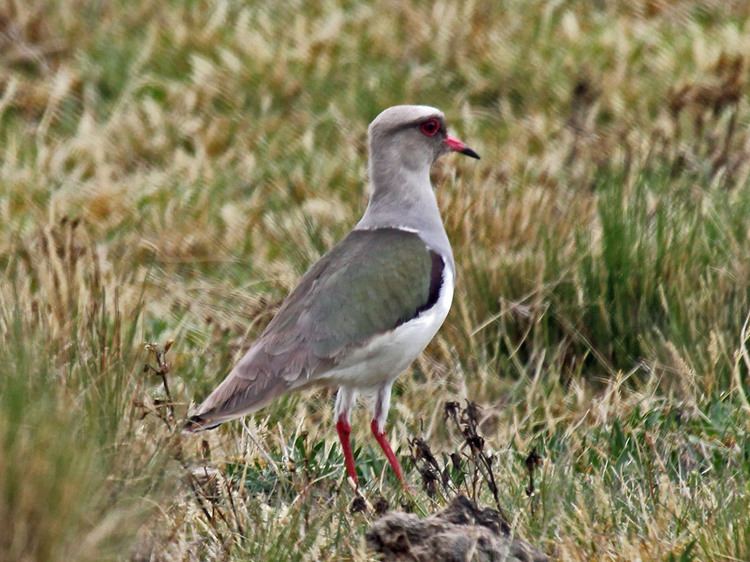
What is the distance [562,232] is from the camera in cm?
721

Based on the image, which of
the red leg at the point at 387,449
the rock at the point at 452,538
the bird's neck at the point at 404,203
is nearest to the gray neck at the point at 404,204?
the bird's neck at the point at 404,203

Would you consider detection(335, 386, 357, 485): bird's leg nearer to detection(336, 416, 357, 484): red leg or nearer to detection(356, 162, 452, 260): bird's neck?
detection(336, 416, 357, 484): red leg

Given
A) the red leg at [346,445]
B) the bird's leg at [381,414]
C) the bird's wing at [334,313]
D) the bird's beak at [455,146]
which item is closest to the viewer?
the bird's wing at [334,313]

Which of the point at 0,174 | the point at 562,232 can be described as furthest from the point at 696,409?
the point at 0,174

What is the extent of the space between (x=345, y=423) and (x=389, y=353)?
33 centimetres

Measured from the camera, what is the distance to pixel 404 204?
20.2 ft

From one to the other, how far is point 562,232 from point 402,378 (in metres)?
1.04

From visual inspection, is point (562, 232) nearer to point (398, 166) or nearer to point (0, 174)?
point (398, 166)

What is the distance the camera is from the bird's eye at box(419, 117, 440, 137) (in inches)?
249

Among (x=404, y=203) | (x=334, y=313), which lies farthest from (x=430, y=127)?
(x=334, y=313)

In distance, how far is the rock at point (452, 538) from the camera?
415 centimetres

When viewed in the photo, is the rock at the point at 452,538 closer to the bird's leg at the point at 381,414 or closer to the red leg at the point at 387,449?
the red leg at the point at 387,449

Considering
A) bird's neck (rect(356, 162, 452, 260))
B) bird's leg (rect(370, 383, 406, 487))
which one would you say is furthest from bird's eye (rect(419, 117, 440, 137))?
bird's leg (rect(370, 383, 406, 487))

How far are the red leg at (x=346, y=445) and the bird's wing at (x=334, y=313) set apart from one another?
0.29 meters
